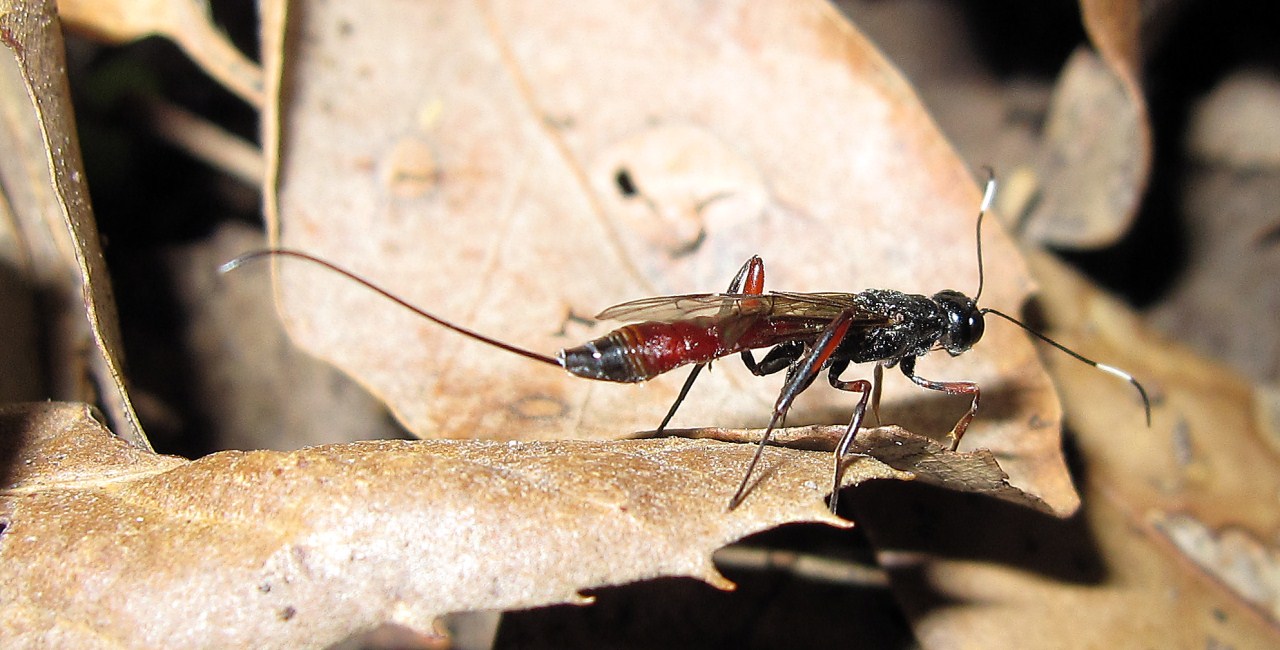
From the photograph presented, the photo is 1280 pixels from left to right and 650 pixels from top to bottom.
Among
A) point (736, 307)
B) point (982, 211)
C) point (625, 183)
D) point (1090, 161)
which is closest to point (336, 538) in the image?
point (736, 307)

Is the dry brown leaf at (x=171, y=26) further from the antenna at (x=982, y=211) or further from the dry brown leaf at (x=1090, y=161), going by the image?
the dry brown leaf at (x=1090, y=161)

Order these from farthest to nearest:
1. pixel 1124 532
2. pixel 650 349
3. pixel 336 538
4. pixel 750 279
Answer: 1. pixel 1124 532
2. pixel 750 279
3. pixel 650 349
4. pixel 336 538

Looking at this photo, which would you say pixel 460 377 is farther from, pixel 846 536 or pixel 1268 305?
pixel 1268 305

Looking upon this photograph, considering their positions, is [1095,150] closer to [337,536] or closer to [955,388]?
[955,388]

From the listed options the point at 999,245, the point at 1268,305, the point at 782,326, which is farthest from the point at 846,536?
the point at 1268,305

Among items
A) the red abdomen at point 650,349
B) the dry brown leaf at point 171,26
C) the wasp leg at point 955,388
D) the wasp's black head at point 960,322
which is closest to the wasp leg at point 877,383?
the wasp leg at point 955,388
